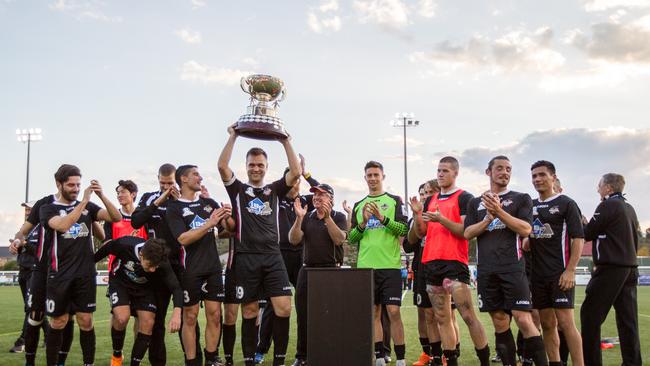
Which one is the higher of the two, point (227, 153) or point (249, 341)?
point (227, 153)

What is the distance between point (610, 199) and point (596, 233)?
0.43m

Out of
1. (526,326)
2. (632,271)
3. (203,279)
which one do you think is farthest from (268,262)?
(632,271)

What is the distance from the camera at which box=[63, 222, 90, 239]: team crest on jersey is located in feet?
23.4

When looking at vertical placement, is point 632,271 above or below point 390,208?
below

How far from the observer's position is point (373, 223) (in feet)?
25.7

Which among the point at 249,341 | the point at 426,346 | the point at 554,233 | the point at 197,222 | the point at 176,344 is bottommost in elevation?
the point at 176,344

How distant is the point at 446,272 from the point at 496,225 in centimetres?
85

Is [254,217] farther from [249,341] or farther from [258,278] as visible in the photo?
[249,341]

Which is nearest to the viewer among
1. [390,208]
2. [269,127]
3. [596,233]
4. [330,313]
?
[330,313]

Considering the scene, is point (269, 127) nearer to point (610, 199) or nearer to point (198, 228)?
point (198, 228)

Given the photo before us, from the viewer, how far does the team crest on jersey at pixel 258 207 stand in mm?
7066

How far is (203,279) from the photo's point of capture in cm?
706

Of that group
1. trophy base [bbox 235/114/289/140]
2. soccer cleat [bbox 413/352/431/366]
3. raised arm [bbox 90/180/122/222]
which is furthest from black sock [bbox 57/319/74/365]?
soccer cleat [bbox 413/352/431/366]

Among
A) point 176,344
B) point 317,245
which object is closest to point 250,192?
point 317,245
